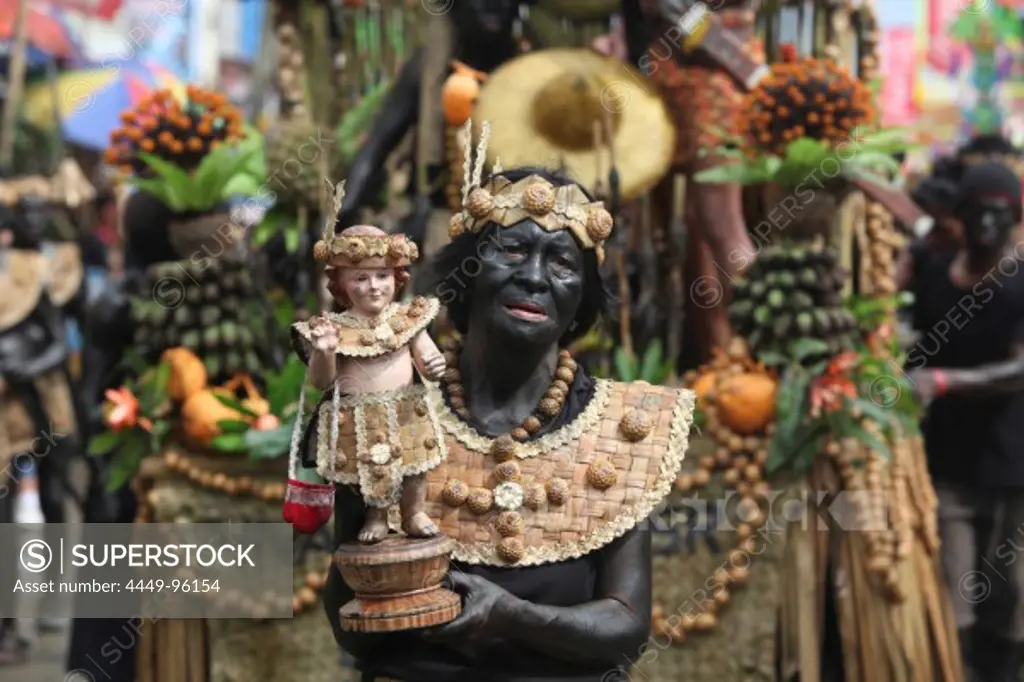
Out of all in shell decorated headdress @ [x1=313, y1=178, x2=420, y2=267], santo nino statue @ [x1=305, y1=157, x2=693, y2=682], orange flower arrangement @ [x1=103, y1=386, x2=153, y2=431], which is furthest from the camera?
orange flower arrangement @ [x1=103, y1=386, x2=153, y2=431]

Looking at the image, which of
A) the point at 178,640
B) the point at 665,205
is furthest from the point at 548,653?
the point at 665,205

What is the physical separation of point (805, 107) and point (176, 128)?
2.14 m

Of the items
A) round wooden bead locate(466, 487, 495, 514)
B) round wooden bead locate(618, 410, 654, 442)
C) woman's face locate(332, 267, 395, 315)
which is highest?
woman's face locate(332, 267, 395, 315)

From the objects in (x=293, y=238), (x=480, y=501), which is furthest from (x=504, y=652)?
(x=293, y=238)

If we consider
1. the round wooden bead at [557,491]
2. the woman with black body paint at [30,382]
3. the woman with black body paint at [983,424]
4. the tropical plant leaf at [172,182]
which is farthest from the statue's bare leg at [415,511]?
the woman with black body paint at [30,382]

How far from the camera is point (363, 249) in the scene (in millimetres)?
2789

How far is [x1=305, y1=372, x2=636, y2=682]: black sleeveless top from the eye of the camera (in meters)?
2.93

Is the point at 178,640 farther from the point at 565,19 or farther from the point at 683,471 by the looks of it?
the point at 565,19

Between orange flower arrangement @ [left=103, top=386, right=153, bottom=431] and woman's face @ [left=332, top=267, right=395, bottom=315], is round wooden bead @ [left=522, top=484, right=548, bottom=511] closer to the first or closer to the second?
woman's face @ [left=332, top=267, right=395, bottom=315]

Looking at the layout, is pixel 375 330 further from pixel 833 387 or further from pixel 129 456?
pixel 129 456

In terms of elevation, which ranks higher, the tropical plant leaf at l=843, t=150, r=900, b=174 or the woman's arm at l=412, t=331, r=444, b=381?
the tropical plant leaf at l=843, t=150, r=900, b=174

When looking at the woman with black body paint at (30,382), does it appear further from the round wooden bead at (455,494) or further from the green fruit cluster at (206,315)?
the round wooden bead at (455,494)

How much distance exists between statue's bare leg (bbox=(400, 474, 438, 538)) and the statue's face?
10.5ft

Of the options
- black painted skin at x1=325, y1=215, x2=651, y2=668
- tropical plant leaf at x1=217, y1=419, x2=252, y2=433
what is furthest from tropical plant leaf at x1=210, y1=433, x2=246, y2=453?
black painted skin at x1=325, y1=215, x2=651, y2=668
